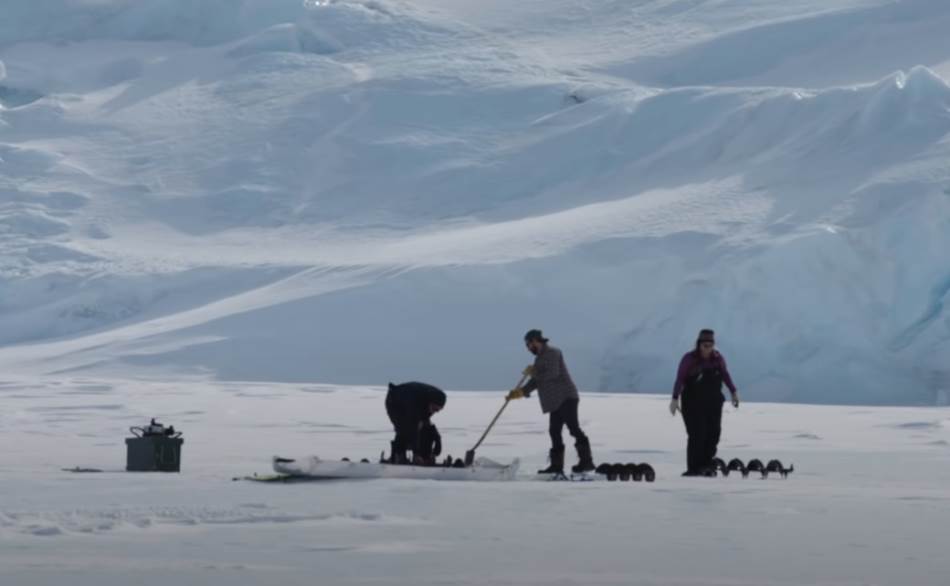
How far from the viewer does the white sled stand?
36.5 feet

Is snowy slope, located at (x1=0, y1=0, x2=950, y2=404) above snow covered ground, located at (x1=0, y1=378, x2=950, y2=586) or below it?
above

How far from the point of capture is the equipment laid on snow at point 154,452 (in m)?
11.8

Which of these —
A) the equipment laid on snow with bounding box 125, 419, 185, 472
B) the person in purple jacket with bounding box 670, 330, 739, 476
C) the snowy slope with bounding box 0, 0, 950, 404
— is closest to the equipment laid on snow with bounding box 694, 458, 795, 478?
the person in purple jacket with bounding box 670, 330, 739, 476

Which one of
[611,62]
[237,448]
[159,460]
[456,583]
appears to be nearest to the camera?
[456,583]

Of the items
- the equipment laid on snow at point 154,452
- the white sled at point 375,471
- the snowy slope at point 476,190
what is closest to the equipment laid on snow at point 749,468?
the white sled at point 375,471

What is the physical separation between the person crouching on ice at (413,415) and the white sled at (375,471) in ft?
0.83

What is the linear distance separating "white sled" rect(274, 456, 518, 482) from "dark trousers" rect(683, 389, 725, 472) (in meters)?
1.40

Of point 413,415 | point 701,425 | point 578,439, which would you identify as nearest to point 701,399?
point 701,425

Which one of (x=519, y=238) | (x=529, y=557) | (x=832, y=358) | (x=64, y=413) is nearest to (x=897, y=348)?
(x=832, y=358)

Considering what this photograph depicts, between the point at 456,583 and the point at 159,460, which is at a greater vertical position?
the point at 159,460

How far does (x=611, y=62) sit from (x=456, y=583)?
33901 millimetres

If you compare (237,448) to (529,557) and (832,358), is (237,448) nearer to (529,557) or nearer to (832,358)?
(529,557)

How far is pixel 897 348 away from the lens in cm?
2456

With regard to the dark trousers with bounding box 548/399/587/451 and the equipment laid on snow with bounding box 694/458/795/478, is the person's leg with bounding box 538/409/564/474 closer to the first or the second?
the dark trousers with bounding box 548/399/587/451
